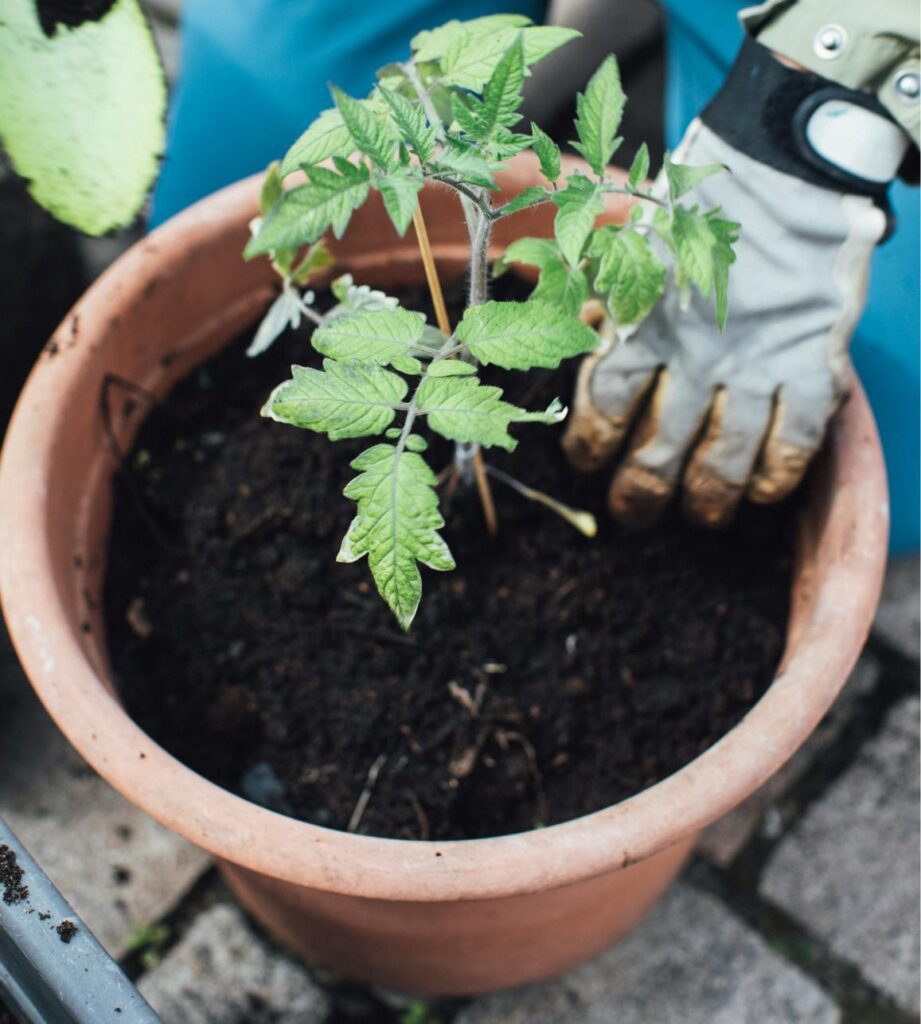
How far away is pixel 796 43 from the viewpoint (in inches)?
43.2

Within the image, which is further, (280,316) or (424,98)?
(280,316)

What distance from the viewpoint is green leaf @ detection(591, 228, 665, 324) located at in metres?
0.81

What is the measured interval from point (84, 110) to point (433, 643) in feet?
2.52

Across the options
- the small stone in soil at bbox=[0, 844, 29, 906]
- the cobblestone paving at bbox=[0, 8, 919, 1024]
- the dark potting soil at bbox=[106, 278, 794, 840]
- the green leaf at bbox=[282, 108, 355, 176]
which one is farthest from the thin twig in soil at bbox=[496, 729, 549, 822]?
the green leaf at bbox=[282, 108, 355, 176]

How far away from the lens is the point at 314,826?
0.91 meters

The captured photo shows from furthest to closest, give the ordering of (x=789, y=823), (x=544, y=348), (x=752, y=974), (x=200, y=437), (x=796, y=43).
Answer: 1. (x=789, y=823)
2. (x=752, y=974)
3. (x=200, y=437)
4. (x=796, y=43)
5. (x=544, y=348)

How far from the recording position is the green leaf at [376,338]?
0.78 meters

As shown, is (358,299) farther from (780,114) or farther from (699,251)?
(780,114)

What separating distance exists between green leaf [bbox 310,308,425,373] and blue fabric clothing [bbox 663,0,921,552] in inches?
35.8

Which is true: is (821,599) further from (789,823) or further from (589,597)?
(789,823)

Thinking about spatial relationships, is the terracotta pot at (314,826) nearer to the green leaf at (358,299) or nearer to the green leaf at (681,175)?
the green leaf at (358,299)

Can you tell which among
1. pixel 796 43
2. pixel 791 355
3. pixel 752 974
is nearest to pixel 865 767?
pixel 752 974

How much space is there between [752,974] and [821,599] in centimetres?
72

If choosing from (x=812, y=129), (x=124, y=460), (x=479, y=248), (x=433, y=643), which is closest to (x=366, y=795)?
(x=433, y=643)
